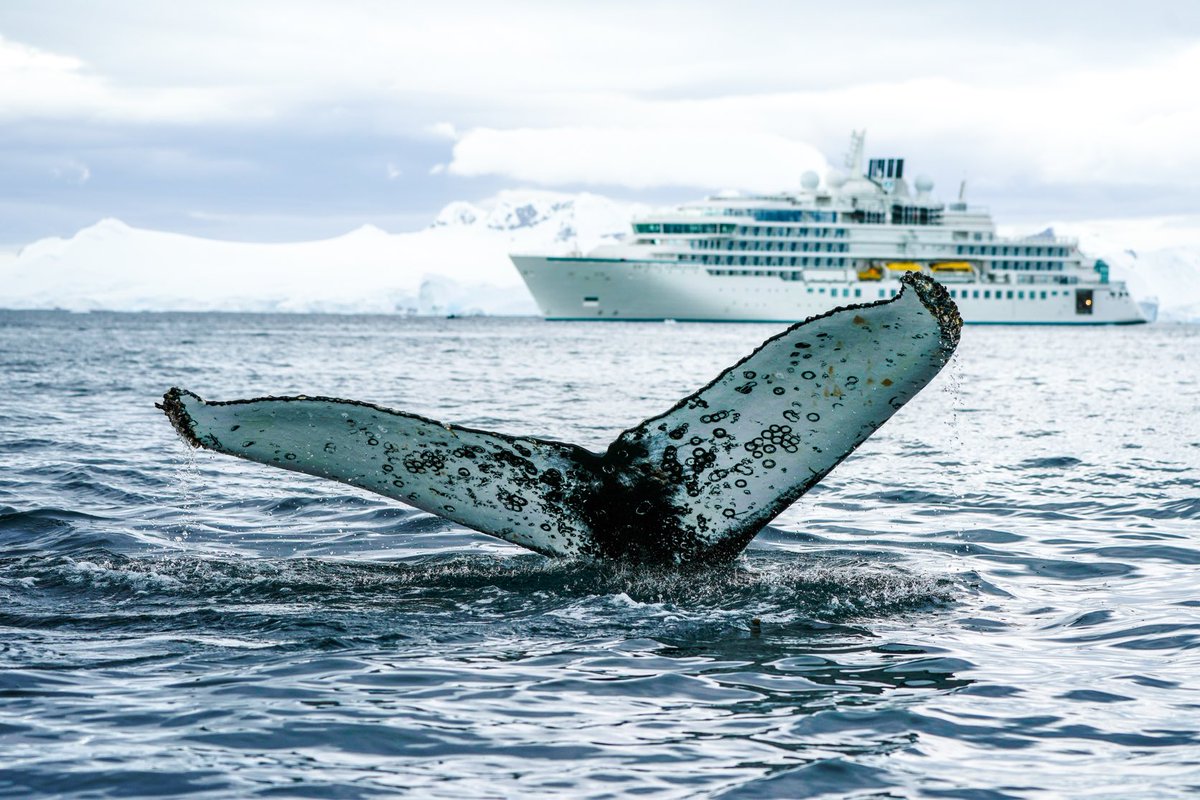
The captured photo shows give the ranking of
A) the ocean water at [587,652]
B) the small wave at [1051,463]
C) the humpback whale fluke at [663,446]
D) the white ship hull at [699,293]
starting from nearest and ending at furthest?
the ocean water at [587,652], the humpback whale fluke at [663,446], the small wave at [1051,463], the white ship hull at [699,293]

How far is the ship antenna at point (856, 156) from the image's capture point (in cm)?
9512

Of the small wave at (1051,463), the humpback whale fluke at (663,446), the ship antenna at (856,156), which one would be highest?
the ship antenna at (856,156)

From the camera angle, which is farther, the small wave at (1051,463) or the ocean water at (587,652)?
the small wave at (1051,463)

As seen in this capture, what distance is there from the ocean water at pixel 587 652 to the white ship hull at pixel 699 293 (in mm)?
77205

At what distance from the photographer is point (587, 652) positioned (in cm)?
534

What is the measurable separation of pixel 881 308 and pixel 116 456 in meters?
10.5

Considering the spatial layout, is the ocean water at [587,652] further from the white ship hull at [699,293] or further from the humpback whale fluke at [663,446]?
the white ship hull at [699,293]

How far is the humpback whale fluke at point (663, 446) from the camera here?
4625mm

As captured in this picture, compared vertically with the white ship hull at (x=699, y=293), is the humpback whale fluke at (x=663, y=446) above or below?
below

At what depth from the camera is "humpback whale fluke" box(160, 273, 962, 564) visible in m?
4.62

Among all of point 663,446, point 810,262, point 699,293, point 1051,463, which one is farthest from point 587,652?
point 810,262

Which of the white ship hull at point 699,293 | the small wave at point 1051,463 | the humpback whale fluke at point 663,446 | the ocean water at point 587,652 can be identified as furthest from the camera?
the white ship hull at point 699,293

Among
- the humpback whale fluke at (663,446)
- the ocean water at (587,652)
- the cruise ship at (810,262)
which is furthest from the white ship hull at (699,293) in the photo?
the humpback whale fluke at (663,446)

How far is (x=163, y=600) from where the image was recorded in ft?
20.1
